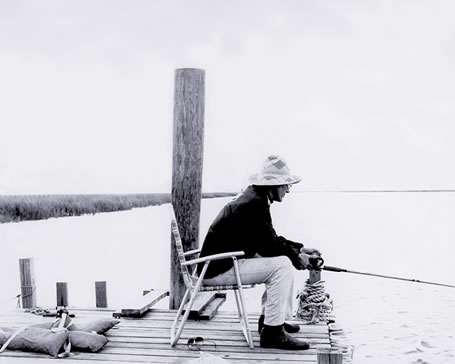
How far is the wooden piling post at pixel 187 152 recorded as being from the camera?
5434 millimetres

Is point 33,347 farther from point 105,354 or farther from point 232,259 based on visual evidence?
point 232,259

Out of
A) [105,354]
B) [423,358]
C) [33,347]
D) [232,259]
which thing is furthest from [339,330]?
[423,358]

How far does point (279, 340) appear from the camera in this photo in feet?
14.3

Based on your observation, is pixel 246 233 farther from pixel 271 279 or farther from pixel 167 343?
pixel 167 343

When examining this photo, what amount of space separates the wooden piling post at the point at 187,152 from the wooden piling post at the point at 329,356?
2.32 metres

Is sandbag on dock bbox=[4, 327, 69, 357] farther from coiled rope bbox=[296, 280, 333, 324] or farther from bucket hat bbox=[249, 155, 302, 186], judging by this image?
coiled rope bbox=[296, 280, 333, 324]

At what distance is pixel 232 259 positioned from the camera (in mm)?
4371

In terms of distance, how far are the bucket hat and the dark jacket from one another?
0.27 ft

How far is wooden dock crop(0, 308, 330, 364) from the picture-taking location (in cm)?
421

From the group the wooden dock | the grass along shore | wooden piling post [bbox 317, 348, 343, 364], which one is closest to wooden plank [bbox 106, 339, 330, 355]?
the wooden dock

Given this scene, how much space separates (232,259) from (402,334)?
5.66m

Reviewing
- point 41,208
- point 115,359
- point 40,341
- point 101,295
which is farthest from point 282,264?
point 41,208

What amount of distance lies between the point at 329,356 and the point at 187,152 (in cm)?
257

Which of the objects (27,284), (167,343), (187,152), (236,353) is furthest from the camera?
(27,284)
